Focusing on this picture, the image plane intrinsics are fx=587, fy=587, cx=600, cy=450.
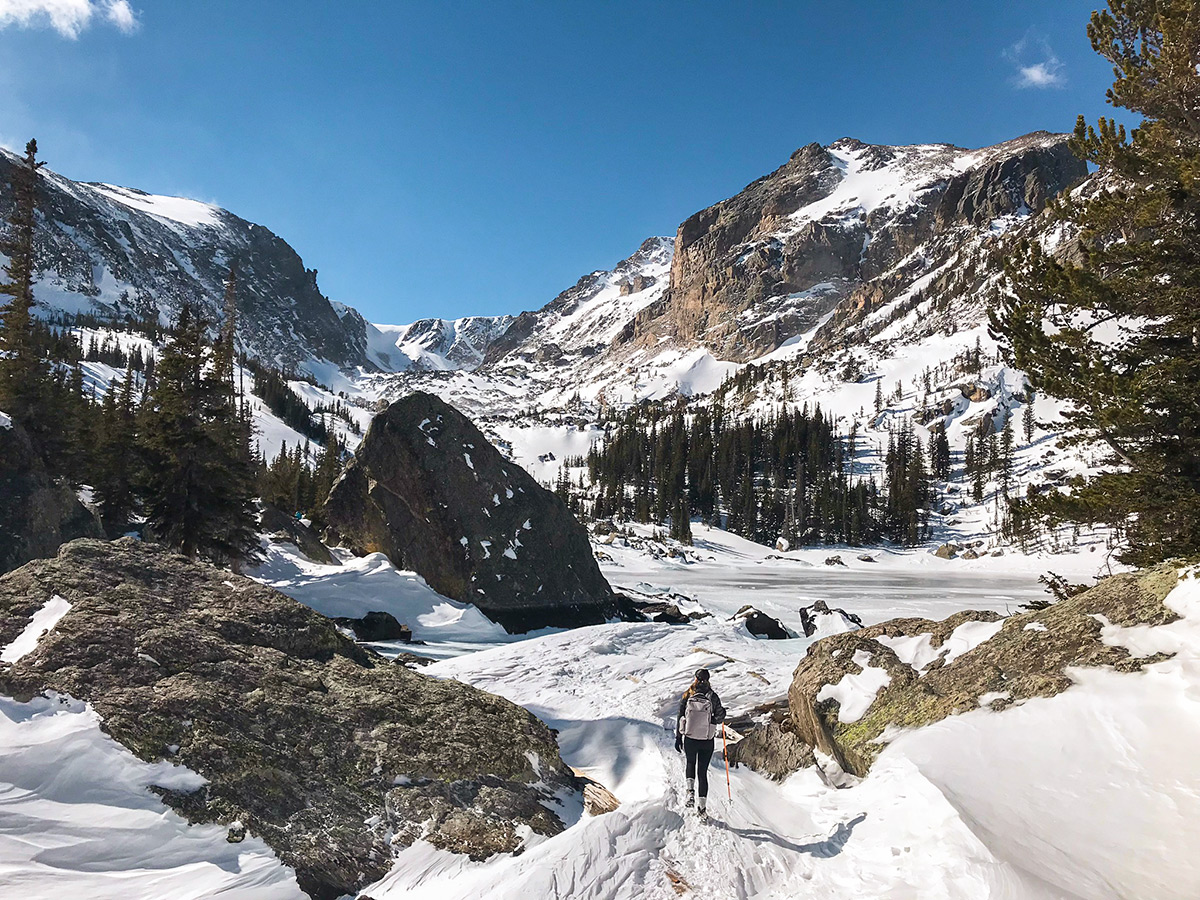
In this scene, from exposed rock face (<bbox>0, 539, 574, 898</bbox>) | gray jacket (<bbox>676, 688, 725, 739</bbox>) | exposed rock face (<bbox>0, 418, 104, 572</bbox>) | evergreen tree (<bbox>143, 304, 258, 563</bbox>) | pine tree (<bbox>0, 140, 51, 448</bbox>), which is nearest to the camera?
exposed rock face (<bbox>0, 539, 574, 898</bbox>)

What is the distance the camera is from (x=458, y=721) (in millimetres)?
7387

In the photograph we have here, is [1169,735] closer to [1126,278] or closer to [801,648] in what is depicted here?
[1126,278]

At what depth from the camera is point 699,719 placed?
7.56m

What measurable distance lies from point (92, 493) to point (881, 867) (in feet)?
97.9

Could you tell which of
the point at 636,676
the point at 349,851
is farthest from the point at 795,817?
the point at 636,676

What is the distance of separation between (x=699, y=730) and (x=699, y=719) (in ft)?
0.46

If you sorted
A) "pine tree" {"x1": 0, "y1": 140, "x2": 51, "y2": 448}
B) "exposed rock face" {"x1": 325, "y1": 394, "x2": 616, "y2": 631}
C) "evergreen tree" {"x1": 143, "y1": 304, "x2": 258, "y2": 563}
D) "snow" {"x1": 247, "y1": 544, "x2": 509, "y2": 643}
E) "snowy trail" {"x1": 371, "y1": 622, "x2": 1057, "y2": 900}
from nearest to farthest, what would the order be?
"snowy trail" {"x1": 371, "y1": 622, "x2": 1057, "y2": 900} < "snow" {"x1": 247, "y1": 544, "x2": 509, "y2": 643} < "evergreen tree" {"x1": 143, "y1": 304, "x2": 258, "y2": 563} < "pine tree" {"x1": 0, "y1": 140, "x2": 51, "y2": 448} < "exposed rock face" {"x1": 325, "y1": 394, "x2": 616, "y2": 631}

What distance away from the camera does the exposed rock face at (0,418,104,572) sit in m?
14.9

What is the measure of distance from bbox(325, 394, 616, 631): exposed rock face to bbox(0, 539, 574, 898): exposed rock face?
15.7 m

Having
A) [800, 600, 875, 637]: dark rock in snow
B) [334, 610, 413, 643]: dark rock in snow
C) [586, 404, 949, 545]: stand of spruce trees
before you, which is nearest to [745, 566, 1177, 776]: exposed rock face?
[800, 600, 875, 637]: dark rock in snow

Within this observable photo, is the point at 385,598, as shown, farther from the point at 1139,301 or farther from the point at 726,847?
the point at 1139,301

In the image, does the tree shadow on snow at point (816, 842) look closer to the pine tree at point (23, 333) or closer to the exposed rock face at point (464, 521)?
the exposed rock face at point (464, 521)

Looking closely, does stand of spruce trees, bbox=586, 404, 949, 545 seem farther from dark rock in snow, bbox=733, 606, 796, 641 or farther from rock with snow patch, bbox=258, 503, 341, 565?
dark rock in snow, bbox=733, 606, 796, 641

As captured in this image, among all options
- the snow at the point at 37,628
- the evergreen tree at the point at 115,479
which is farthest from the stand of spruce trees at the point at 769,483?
the snow at the point at 37,628
